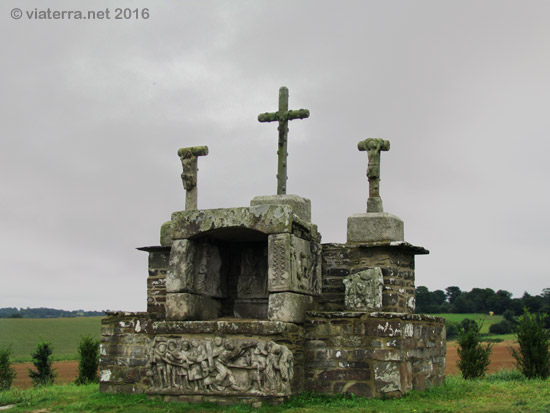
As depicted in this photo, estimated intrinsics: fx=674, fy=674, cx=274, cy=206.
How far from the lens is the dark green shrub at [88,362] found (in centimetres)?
1387

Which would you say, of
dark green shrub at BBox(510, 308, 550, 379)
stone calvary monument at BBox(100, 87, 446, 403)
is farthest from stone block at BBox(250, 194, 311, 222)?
dark green shrub at BBox(510, 308, 550, 379)

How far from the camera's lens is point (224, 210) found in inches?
363

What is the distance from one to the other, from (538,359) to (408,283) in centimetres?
423

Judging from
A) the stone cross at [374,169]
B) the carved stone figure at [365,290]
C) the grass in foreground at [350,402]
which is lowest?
the grass in foreground at [350,402]

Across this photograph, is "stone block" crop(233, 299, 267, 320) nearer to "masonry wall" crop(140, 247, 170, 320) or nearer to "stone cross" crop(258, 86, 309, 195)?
"masonry wall" crop(140, 247, 170, 320)

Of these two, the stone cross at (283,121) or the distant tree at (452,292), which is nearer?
the stone cross at (283,121)

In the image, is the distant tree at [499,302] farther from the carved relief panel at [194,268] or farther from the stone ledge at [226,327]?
the stone ledge at [226,327]

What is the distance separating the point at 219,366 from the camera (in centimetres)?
855

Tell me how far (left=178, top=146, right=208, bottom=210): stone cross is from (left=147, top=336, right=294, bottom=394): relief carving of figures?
105 inches

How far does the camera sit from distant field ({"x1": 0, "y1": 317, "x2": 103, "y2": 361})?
25688mm

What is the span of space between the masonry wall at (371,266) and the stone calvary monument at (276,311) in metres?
0.02

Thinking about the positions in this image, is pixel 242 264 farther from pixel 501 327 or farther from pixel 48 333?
pixel 501 327

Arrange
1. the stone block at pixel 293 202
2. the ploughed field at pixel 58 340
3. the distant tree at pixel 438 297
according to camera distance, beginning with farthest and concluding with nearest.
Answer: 1. the distant tree at pixel 438 297
2. the ploughed field at pixel 58 340
3. the stone block at pixel 293 202

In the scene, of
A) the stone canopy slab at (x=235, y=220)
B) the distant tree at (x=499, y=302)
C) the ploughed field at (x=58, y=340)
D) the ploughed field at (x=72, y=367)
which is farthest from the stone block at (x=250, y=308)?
the distant tree at (x=499, y=302)
